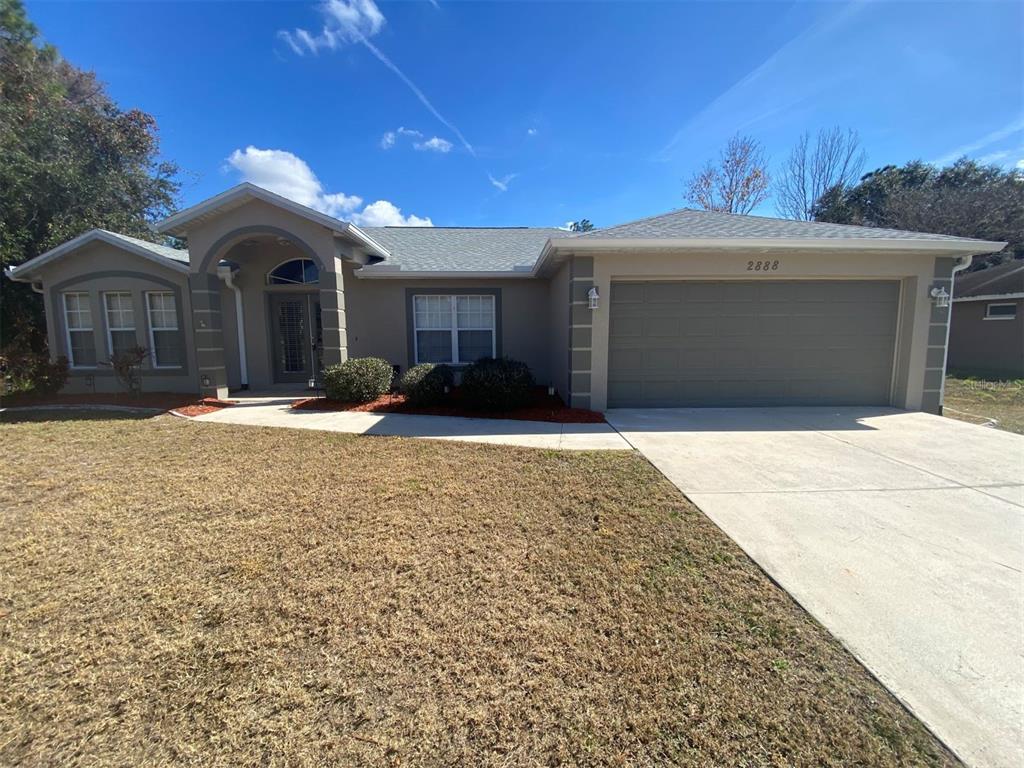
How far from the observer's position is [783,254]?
781 cm

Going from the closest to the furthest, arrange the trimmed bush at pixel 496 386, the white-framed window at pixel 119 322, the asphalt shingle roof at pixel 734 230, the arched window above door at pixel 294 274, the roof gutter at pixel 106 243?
1. the asphalt shingle roof at pixel 734 230
2. the trimmed bush at pixel 496 386
3. the roof gutter at pixel 106 243
4. the white-framed window at pixel 119 322
5. the arched window above door at pixel 294 274

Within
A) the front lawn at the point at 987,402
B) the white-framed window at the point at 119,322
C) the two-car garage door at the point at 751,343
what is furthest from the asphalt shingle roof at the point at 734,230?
the white-framed window at the point at 119,322

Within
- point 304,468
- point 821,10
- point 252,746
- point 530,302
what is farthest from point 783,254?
point 252,746

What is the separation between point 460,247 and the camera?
12.1m

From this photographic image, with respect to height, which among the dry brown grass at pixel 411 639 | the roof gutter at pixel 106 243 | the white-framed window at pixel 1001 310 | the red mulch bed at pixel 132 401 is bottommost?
the dry brown grass at pixel 411 639

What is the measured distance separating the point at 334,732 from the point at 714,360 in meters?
8.35

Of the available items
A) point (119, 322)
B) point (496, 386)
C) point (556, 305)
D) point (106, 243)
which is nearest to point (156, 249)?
point (106, 243)

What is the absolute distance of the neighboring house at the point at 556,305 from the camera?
7.83m

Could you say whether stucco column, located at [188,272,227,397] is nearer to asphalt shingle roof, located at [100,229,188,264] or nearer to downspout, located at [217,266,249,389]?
downspout, located at [217,266,249,389]

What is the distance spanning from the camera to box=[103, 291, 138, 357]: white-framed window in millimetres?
10047

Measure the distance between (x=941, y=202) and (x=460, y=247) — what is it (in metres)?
26.6

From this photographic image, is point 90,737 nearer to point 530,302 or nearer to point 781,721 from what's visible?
point 781,721

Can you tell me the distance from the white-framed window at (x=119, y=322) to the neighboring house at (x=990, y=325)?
26407 millimetres

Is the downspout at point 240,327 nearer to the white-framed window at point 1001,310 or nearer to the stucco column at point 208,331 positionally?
the stucco column at point 208,331
